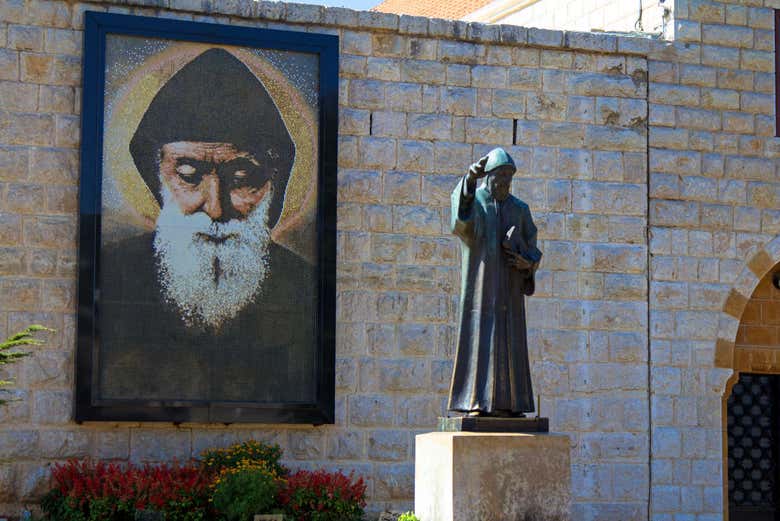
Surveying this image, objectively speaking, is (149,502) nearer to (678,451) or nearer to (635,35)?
(678,451)

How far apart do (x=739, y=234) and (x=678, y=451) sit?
9.15 feet

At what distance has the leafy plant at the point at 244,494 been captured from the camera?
42.0 feet

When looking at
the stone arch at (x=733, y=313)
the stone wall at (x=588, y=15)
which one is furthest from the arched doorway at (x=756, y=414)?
the stone wall at (x=588, y=15)

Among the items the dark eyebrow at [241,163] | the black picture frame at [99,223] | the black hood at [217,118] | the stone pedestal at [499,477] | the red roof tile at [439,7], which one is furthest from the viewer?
the red roof tile at [439,7]

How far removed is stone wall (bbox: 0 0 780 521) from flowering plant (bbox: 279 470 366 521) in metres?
0.94

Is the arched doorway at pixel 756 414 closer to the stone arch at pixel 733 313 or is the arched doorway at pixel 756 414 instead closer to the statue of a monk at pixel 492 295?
the stone arch at pixel 733 313

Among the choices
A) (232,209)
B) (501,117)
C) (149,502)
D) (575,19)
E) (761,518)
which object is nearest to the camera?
(149,502)

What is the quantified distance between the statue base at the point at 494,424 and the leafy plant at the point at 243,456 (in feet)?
12.3

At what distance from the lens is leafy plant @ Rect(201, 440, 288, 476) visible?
13625mm

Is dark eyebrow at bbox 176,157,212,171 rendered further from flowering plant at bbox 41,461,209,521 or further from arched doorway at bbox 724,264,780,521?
arched doorway at bbox 724,264,780,521

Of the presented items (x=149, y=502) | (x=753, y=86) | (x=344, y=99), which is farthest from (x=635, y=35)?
(x=149, y=502)

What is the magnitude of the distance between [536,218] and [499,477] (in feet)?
19.4

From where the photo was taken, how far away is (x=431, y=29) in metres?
15.4

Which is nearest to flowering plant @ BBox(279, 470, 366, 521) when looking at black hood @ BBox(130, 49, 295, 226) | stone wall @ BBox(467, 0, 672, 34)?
black hood @ BBox(130, 49, 295, 226)
